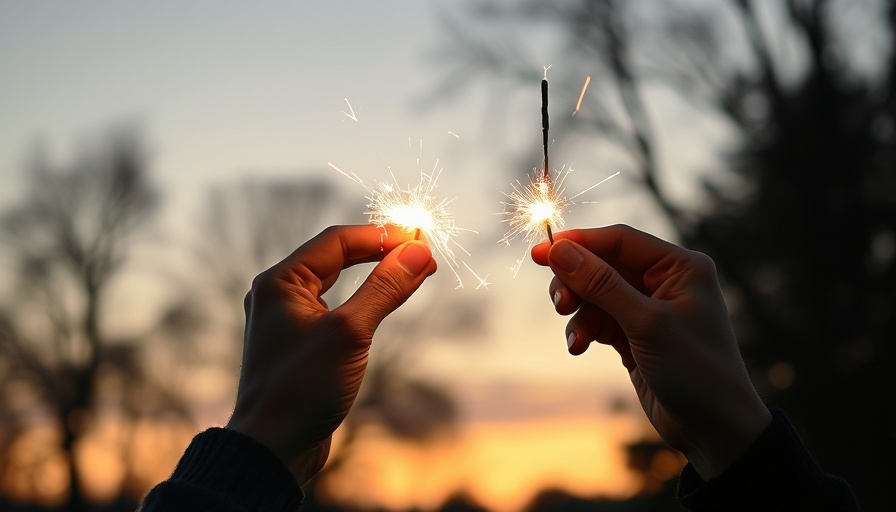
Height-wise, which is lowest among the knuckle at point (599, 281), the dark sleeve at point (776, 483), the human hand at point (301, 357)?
the human hand at point (301, 357)

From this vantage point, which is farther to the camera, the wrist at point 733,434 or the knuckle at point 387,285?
the knuckle at point 387,285

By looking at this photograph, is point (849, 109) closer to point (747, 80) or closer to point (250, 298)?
point (747, 80)

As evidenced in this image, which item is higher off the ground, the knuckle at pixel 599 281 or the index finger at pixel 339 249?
the knuckle at pixel 599 281

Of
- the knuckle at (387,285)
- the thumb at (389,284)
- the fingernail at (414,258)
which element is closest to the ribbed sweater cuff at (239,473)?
the thumb at (389,284)

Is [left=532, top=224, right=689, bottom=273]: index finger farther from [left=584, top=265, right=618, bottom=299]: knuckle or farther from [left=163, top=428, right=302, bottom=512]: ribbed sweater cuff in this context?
[left=163, top=428, right=302, bottom=512]: ribbed sweater cuff

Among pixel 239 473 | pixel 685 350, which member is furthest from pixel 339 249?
pixel 685 350

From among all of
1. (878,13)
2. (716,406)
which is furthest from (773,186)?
(716,406)

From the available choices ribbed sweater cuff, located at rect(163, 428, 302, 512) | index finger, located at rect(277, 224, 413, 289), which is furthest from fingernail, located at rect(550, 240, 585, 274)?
ribbed sweater cuff, located at rect(163, 428, 302, 512)

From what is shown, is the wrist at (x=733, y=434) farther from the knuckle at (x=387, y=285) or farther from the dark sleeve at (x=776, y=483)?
the knuckle at (x=387, y=285)
